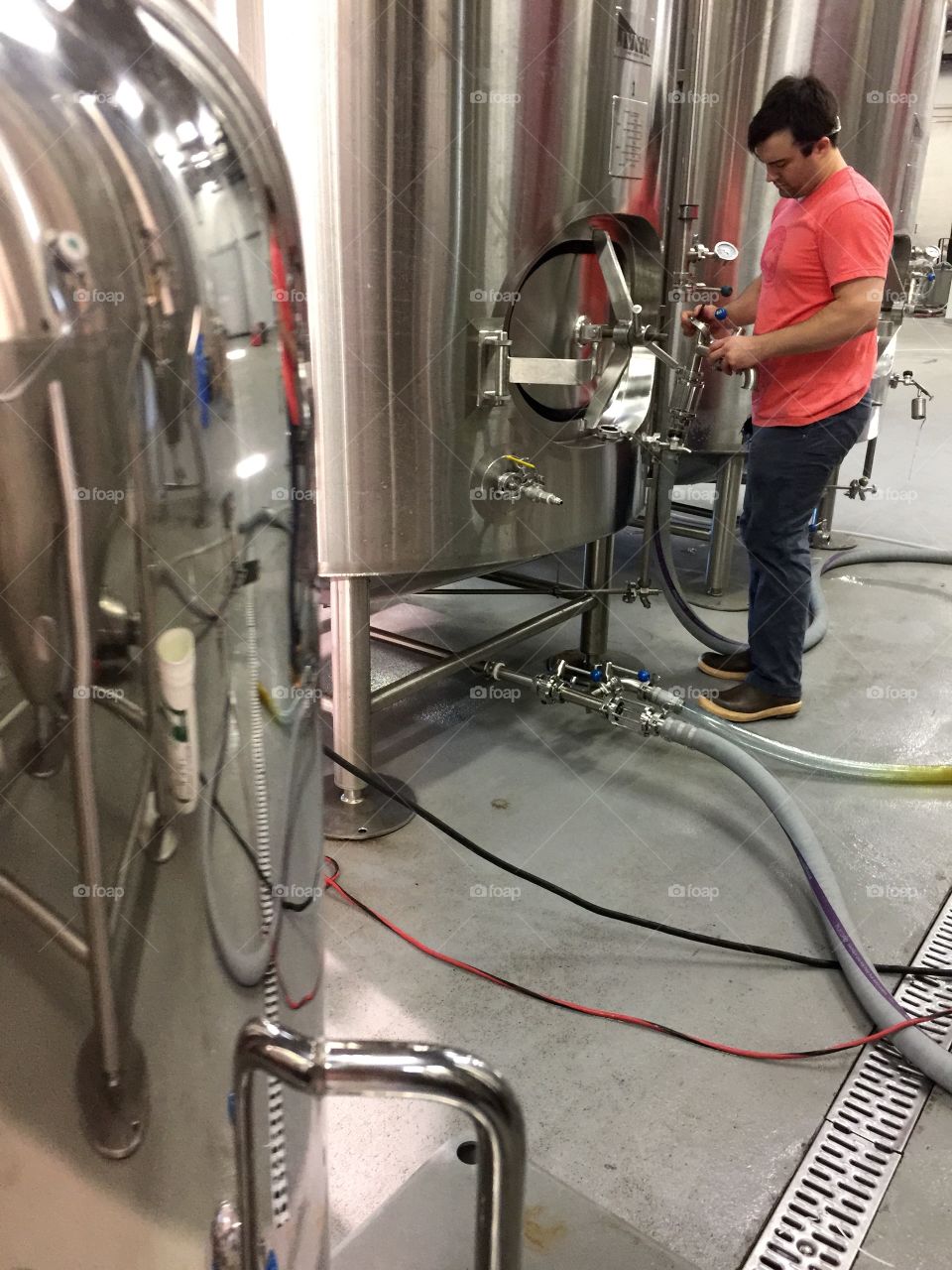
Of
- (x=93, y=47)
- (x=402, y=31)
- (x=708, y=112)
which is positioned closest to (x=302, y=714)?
(x=93, y=47)

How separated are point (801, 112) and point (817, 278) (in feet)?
0.96

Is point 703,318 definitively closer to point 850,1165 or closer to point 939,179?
point 850,1165

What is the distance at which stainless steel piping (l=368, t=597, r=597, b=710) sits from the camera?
175 centimetres

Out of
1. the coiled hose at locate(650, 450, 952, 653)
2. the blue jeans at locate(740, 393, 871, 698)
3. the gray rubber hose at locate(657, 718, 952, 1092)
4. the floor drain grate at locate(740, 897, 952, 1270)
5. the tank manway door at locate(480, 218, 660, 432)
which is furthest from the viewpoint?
the coiled hose at locate(650, 450, 952, 653)

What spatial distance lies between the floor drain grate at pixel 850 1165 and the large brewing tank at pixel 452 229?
3.06 ft

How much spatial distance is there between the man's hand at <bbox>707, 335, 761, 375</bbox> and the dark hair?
0.35 m

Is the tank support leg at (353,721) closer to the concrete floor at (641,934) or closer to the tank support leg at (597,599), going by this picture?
the concrete floor at (641,934)

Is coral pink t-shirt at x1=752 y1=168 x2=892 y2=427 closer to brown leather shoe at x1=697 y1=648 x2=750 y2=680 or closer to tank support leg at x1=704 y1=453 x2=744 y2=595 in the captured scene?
brown leather shoe at x1=697 y1=648 x2=750 y2=680

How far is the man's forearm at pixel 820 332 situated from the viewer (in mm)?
1793

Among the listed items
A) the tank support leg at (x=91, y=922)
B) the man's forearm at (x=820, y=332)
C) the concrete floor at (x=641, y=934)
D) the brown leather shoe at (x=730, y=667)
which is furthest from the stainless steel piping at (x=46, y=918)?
the brown leather shoe at (x=730, y=667)

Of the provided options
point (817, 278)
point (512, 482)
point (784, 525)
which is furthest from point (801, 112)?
point (512, 482)

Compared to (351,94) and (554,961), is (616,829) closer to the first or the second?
(554,961)

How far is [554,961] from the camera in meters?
1.37

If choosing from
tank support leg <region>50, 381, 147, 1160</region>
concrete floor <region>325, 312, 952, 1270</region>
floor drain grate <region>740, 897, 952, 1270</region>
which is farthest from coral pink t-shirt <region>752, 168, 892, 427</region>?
tank support leg <region>50, 381, 147, 1160</region>
